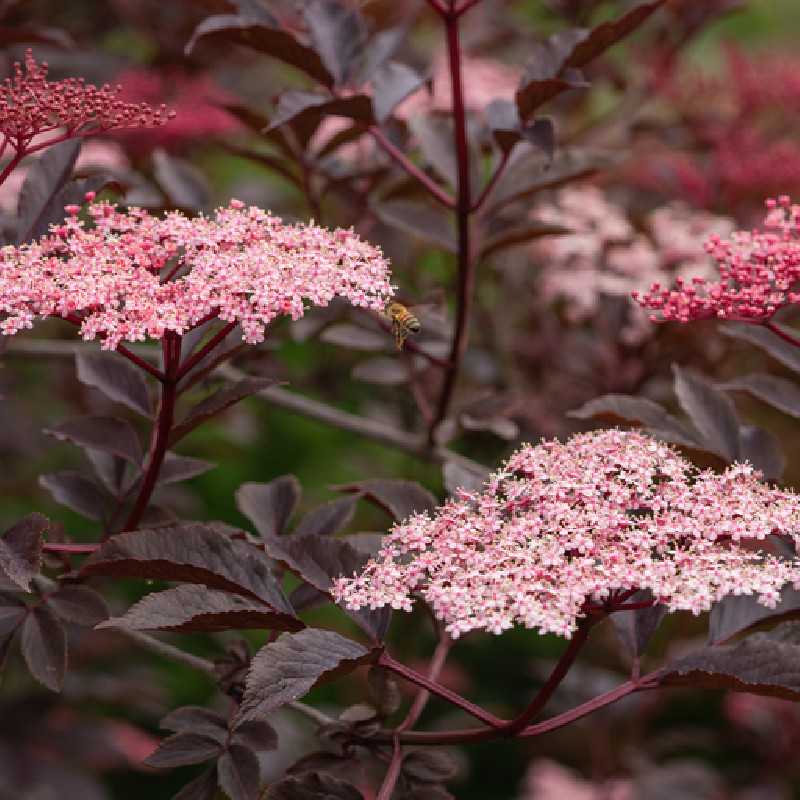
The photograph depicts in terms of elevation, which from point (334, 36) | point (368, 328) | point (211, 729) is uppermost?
point (334, 36)

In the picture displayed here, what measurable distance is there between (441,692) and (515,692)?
2.47 metres

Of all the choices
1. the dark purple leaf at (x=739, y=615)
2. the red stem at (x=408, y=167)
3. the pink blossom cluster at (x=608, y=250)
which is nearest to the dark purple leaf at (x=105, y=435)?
the red stem at (x=408, y=167)

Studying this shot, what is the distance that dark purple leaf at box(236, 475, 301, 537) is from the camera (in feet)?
4.76

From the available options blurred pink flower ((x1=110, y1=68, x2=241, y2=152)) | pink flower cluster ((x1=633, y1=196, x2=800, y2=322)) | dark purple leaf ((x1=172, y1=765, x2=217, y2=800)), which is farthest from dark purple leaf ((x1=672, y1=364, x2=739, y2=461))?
blurred pink flower ((x1=110, y1=68, x2=241, y2=152))

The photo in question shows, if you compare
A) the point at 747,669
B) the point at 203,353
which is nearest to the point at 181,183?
the point at 203,353

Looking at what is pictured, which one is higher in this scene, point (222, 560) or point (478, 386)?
point (222, 560)

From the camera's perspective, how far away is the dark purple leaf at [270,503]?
145 centimetres

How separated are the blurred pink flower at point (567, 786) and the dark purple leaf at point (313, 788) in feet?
5.71

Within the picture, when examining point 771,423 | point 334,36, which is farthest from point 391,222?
point 771,423

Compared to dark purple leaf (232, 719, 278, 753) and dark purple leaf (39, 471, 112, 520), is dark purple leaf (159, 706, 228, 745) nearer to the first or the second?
dark purple leaf (232, 719, 278, 753)

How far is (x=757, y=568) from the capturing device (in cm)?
110

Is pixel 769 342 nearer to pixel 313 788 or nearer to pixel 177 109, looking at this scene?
pixel 313 788

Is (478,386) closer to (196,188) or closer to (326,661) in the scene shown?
(196,188)

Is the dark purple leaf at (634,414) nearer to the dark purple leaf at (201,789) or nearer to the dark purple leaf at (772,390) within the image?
the dark purple leaf at (772,390)
